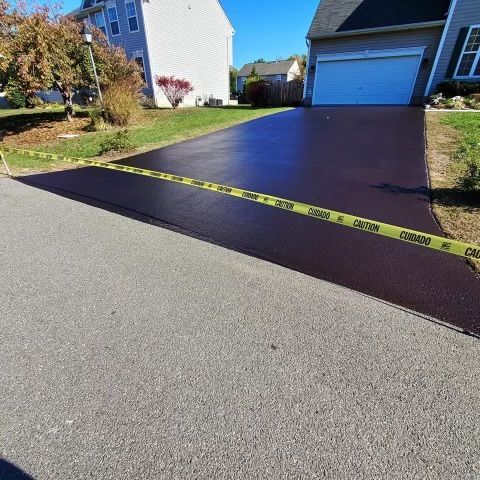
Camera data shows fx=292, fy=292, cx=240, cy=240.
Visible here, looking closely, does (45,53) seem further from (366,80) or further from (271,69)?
(271,69)

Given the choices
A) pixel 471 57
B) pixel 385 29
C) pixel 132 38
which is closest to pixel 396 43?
pixel 385 29

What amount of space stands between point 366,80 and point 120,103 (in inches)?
586

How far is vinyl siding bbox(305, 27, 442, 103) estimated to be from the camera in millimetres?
16234

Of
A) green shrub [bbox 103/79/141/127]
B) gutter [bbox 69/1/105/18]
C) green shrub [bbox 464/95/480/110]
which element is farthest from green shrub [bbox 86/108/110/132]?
green shrub [bbox 464/95/480/110]

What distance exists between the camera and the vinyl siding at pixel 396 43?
16234mm

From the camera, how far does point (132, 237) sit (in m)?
4.12

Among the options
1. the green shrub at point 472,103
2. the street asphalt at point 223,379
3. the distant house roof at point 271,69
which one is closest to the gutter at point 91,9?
the green shrub at point 472,103

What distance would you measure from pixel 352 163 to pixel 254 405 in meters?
6.74

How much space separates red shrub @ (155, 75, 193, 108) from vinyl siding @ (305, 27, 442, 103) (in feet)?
30.8

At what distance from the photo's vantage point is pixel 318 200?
518cm

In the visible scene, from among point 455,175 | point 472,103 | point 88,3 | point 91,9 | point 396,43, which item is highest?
point 88,3

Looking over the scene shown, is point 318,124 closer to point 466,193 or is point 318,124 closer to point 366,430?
point 466,193

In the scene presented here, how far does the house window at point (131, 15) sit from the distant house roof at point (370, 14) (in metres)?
12.3

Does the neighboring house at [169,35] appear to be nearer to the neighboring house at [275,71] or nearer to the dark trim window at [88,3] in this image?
the dark trim window at [88,3]
